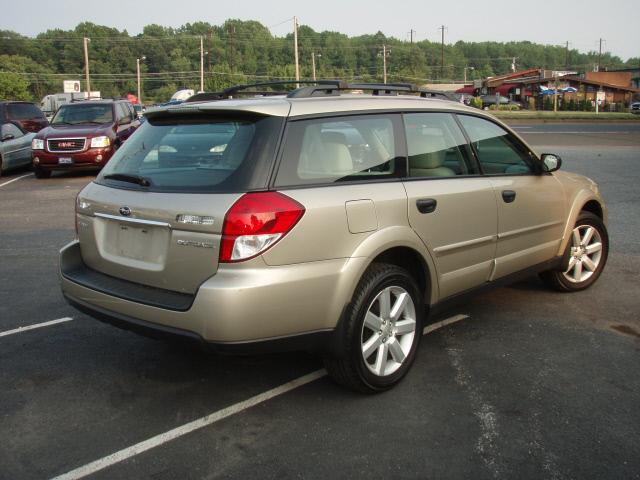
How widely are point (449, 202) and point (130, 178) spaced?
1.96 metres

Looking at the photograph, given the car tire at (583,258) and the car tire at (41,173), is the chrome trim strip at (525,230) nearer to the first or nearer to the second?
the car tire at (583,258)

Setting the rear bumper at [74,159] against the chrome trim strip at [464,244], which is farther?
the rear bumper at [74,159]

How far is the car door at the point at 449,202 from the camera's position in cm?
403

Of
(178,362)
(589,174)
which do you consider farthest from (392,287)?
(589,174)

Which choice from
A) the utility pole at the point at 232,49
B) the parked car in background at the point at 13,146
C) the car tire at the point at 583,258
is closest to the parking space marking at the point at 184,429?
the car tire at the point at 583,258

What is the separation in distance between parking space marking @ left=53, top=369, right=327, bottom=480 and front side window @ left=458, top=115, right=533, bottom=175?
192 cm

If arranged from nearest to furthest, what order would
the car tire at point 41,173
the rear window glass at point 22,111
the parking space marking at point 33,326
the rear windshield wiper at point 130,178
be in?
the rear windshield wiper at point 130,178, the parking space marking at point 33,326, the car tire at point 41,173, the rear window glass at point 22,111

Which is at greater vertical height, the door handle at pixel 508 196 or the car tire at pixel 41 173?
the door handle at pixel 508 196

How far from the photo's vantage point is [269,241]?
128 inches

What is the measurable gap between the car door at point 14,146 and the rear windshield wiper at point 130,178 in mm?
12943

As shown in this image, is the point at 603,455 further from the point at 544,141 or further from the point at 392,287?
the point at 544,141

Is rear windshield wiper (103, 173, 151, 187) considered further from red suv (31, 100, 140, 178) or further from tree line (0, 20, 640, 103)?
tree line (0, 20, 640, 103)

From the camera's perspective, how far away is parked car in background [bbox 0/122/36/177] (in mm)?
15453

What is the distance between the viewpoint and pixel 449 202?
13.7ft
